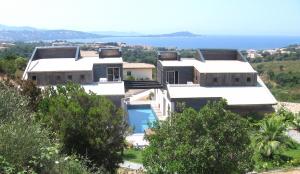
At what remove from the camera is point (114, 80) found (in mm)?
35438

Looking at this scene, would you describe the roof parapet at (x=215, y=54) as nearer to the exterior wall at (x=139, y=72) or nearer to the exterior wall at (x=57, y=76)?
the exterior wall at (x=57, y=76)

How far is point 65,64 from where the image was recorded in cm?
3497

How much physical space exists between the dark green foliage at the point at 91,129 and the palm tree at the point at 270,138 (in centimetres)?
976

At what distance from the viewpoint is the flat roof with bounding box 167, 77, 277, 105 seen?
3184 cm

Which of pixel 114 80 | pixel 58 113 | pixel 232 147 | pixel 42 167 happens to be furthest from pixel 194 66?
pixel 42 167

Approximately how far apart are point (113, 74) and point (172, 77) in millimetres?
4846

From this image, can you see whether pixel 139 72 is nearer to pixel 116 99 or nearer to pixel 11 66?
pixel 11 66

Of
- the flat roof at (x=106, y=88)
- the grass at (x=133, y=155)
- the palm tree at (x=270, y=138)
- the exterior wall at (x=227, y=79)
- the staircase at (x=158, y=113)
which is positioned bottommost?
the staircase at (x=158, y=113)

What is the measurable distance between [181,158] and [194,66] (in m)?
22.6

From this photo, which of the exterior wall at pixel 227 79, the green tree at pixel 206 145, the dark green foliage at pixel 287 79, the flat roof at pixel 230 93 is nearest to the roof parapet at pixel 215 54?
the exterior wall at pixel 227 79

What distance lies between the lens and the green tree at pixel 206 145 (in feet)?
43.5

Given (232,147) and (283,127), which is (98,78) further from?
(232,147)

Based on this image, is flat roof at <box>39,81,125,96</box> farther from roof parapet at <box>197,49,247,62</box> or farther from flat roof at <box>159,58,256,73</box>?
roof parapet at <box>197,49,247,62</box>

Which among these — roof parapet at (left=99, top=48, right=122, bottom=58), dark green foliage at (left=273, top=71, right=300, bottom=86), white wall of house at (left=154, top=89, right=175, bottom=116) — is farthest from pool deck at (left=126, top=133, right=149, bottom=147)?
dark green foliage at (left=273, top=71, right=300, bottom=86)
